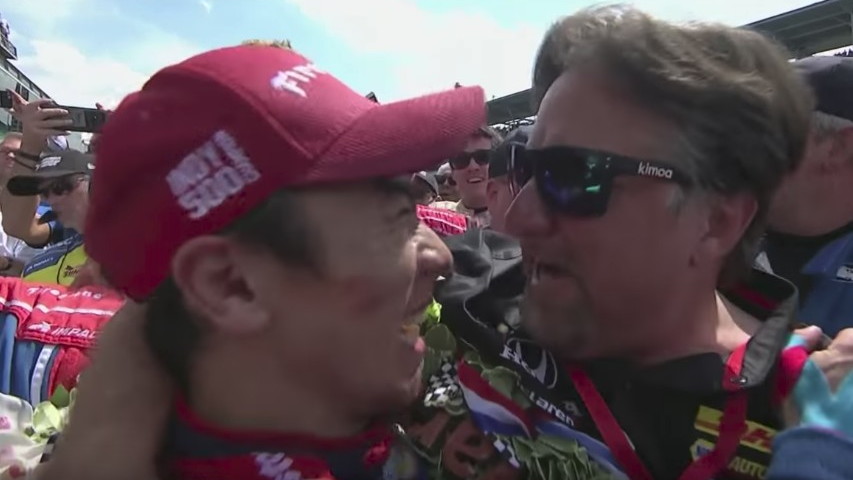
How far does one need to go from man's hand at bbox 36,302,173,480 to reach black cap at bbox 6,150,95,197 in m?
3.59

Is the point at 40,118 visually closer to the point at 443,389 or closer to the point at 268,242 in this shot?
the point at 443,389

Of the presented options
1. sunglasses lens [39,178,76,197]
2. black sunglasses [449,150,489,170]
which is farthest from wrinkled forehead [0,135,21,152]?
black sunglasses [449,150,489,170]

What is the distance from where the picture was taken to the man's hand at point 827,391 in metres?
1.18

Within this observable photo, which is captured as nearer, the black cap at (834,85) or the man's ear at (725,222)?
the man's ear at (725,222)

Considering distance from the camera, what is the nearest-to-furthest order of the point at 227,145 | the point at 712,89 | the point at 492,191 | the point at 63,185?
the point at 227,145 < the point at 712,89 < the point at 492,191 < the point at 63,185

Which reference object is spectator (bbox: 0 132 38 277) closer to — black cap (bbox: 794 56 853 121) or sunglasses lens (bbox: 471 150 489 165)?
sunglasses lens (bbox: 471 150 489 165)

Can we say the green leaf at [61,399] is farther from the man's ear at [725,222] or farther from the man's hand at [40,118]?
the man's hand at [40,118]

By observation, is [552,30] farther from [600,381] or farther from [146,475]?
[146,475]

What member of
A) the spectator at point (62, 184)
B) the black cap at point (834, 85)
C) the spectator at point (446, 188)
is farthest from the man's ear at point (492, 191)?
the spectator at point (446, 188)

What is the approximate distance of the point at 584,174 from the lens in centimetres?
143

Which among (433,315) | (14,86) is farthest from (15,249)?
(14,86)

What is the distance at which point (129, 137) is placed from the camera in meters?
1.09

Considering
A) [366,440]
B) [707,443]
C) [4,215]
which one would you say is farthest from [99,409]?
[4,215]

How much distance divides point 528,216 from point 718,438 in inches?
19.8
